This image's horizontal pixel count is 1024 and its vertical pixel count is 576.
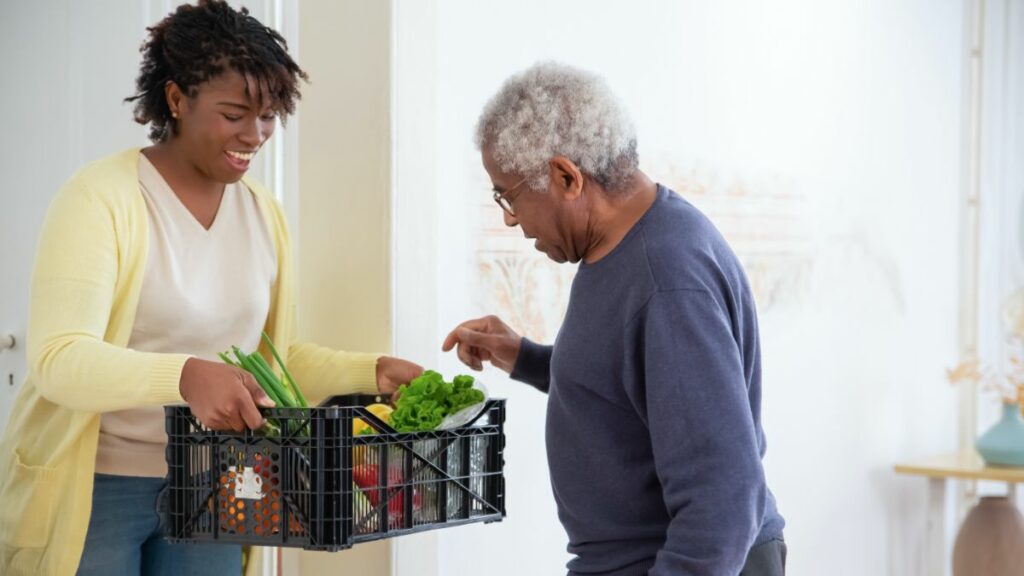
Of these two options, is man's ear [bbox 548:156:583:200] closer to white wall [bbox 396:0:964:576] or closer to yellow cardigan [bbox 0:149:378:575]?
yellow cardigan [bbox 0:149:378:575]

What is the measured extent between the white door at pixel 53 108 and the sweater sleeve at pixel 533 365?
2.54 feet

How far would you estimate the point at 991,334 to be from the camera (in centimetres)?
516

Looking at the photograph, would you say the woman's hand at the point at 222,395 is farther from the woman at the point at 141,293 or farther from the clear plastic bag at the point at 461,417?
the clear plastic bag at the point at 461,417

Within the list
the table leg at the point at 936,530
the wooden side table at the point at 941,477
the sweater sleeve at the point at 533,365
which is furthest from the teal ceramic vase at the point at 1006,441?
the sweater sleeve at the point at 533,365

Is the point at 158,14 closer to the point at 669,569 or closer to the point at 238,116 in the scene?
the point at 238,116

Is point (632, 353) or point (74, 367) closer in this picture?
point (632, 353)

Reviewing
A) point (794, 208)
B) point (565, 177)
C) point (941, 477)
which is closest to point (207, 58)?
point (565, 177)

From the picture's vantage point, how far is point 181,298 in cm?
202

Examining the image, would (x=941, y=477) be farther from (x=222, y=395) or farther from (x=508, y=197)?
(x=222, y=395)

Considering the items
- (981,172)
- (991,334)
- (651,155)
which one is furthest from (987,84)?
(651,155)

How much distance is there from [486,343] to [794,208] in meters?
2.11

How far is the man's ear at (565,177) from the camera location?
1751 mm

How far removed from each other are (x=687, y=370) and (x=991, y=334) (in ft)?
13.1

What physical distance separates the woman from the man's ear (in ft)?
1.85
